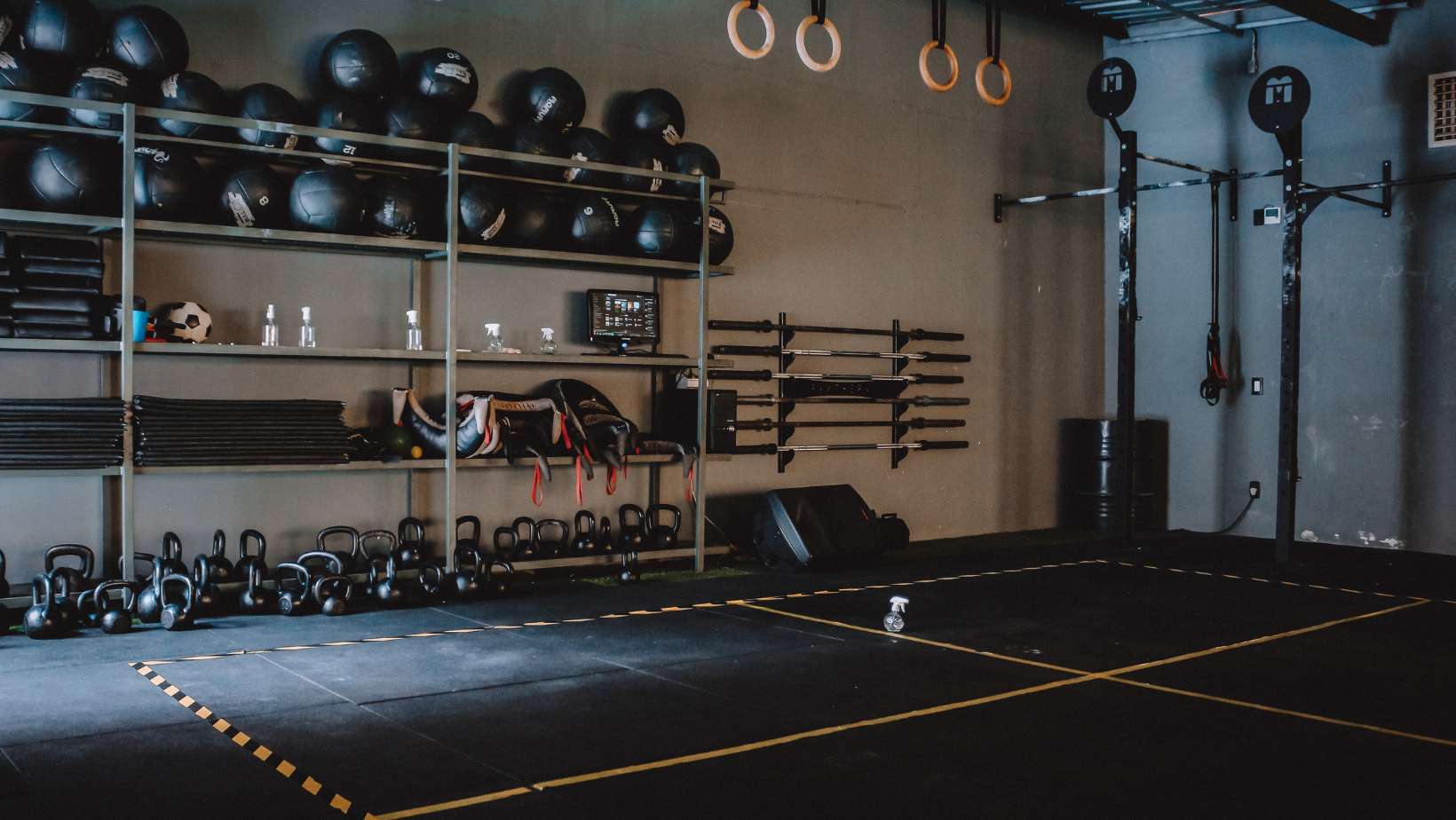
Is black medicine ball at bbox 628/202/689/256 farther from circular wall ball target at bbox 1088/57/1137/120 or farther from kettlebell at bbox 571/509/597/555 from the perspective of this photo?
circular wall ball target at bbox 1088/57/1137/120

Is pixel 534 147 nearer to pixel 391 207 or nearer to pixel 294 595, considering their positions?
pixel 391 207

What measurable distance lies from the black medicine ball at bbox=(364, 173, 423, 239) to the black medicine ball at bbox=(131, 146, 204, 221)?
2.37ft

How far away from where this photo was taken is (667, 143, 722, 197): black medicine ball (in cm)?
651

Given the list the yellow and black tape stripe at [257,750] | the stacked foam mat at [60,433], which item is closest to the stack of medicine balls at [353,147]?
the stacked foam mat at [60,433]

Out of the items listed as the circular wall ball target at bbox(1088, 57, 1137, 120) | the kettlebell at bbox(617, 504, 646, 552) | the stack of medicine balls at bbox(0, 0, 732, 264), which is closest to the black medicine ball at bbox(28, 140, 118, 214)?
the stack of medicine balls at bbox(0, 0, 732, 264)

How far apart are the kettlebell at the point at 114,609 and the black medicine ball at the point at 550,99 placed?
2.91 meters

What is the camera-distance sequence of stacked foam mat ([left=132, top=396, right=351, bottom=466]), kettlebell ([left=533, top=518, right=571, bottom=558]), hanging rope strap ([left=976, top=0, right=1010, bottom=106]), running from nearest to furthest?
stacked foam mat ([left=132, top=396, right=351, bottom=466])
hanging rope strap ([left=976, top=0, right=1010, bottom=106])
kettlebell ([left=533, top=518, right=571, bottom=558])

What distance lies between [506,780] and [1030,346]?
6716mm

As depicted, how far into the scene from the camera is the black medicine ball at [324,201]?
17.2 feet

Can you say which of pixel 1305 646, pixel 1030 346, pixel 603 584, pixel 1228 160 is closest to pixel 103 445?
pixel 603 584

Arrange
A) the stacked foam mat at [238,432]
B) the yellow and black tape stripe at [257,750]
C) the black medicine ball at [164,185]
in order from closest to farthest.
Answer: the yellow and black tape stripe at [257,750] → the black medicine ball at [164,185] → the stacked foam mat at [238,432]

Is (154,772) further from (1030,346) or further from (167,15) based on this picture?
(1030,346)

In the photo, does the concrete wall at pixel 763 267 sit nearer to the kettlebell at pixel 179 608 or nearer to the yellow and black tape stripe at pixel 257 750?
the kettlebell at pixel 179 608

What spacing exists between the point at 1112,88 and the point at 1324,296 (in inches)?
83.1
